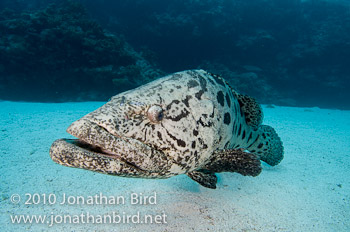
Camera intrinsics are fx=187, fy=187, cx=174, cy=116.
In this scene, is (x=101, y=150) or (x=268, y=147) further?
(x=268, y=147)

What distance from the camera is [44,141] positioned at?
5.21 m

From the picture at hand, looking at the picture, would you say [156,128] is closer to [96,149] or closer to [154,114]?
[154,114]

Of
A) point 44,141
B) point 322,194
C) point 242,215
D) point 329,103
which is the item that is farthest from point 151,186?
point 329,103

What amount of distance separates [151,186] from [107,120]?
2.09 meters

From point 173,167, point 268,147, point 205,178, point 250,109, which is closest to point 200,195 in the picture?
point 205,178

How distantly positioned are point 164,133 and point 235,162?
1.23 meters

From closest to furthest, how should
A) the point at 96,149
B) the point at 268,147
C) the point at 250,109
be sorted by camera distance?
the point at 96,149
the point at 250,109
the point at 268,147

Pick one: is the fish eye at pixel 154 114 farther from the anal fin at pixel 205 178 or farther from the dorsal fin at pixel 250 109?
the dorsal fin at pixel 250 109

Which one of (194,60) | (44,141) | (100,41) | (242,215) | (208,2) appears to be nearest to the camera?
(242,215)

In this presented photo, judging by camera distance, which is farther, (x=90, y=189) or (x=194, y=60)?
(x=194, y=60)

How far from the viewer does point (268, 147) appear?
4.08 meters

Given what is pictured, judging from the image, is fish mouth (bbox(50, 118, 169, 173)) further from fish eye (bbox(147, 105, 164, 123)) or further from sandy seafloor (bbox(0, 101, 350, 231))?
sandy seafloor (bbox(0, 101, 350, 231))

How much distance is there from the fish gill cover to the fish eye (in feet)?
41.1

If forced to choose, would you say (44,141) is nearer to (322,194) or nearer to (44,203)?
(44,203)
